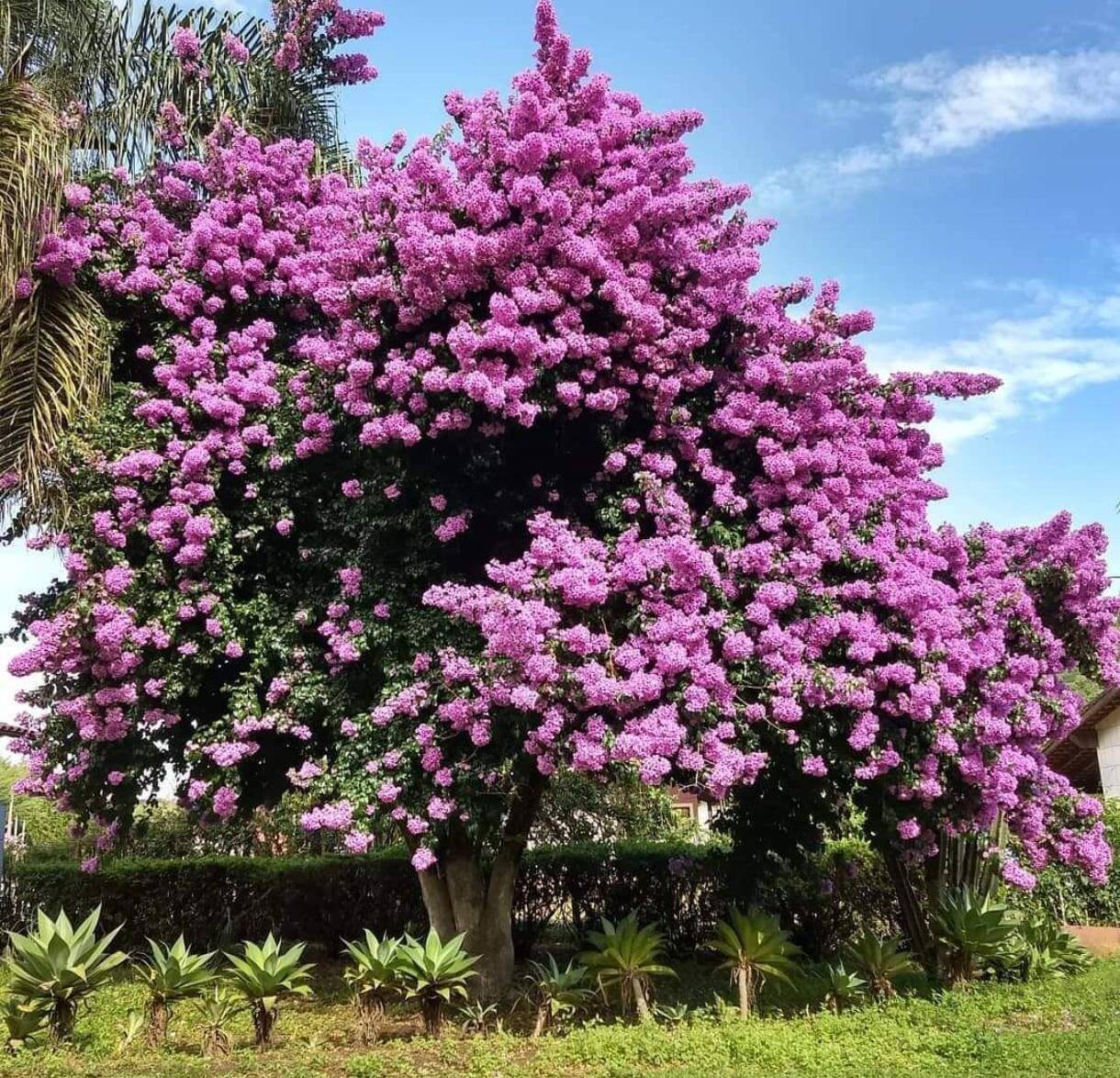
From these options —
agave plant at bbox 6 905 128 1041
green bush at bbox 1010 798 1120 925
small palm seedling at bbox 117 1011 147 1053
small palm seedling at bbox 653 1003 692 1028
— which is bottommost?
green bush at bbox 1010 798 1120 925

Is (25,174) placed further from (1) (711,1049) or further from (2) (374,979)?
(1) (711,1049)

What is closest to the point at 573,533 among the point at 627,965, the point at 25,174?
the point at 627,965

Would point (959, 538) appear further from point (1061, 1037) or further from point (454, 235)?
point (454, 235)

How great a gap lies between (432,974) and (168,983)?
1.92 meters

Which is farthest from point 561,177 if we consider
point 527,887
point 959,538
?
point 527,887

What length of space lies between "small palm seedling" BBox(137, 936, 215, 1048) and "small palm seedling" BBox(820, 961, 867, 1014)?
4805mm

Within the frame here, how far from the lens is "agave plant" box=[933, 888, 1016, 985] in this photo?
850 centimetres

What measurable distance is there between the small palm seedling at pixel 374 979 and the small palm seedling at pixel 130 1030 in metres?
1.50

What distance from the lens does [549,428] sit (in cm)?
857

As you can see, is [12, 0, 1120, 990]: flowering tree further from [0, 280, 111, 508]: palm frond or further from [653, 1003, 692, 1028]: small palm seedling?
[653, 1003, 692, 1028]: small palm seedling

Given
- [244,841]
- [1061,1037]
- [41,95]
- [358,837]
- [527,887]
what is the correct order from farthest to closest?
[244,841], [527,887], [41,95], [358,837], [1061,1037]

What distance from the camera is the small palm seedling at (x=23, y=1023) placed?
6.64 meters

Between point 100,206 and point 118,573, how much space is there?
387 centimetres

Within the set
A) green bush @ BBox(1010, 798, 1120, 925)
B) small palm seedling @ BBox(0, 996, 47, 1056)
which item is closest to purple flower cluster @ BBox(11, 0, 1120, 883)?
small palm seedling @ BBox(0, 996, 47, 1056)
